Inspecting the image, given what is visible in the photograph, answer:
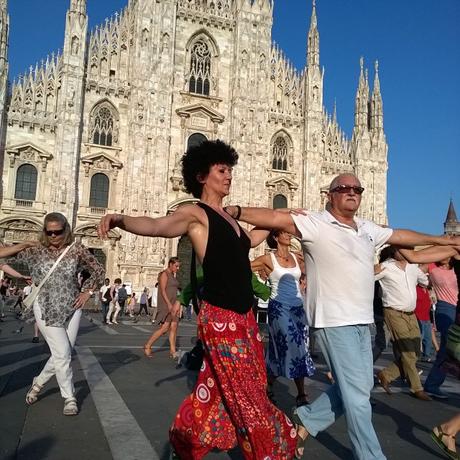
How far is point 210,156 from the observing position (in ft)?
10.0

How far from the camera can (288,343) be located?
17.7 feet

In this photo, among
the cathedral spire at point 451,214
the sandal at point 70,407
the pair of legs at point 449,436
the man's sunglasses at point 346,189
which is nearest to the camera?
the man's sunglasses at point 346,189

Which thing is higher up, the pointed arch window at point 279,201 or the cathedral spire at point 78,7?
the cathedral spire at point 78,7

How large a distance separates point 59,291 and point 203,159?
2534mm

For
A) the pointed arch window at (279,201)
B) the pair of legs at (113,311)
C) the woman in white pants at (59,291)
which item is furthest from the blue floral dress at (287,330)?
the pointed arch window at (279,201)

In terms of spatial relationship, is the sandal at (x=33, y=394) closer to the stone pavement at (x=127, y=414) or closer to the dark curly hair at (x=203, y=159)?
the stone pavement at (x=127, y=414)

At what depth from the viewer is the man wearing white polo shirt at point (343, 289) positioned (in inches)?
119

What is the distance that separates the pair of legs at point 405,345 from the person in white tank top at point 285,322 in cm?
129

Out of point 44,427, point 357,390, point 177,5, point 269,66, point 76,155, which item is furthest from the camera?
point 269,66

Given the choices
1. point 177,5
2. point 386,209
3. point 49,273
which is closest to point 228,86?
point 177,5

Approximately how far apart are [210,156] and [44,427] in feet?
9.14

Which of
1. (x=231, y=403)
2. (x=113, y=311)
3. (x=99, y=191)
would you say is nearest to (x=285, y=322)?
(x=231, y=403)

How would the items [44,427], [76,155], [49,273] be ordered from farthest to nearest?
[76,155], [49,273], [44,427]

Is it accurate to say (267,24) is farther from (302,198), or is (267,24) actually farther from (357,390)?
(357,390)
